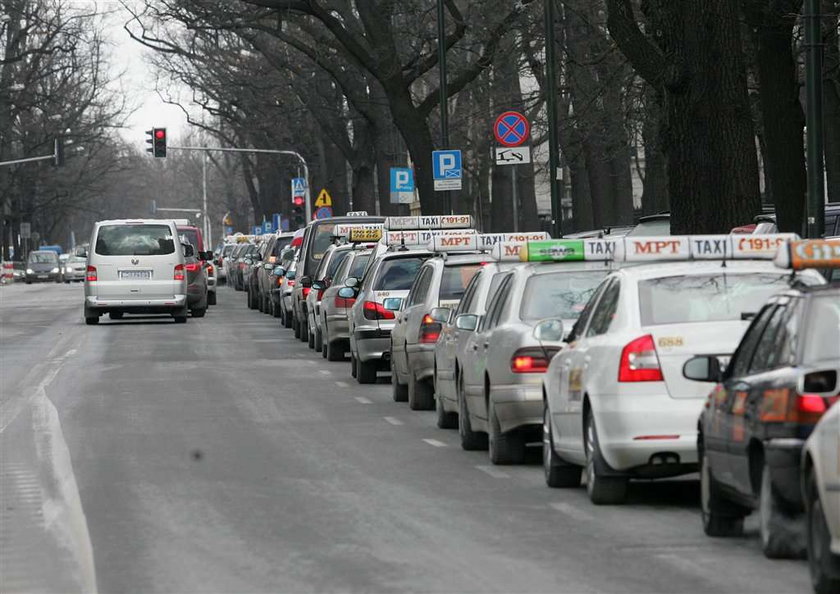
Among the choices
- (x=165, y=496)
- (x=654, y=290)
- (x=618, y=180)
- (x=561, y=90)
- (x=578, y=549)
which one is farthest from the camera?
(x=618, y=180)

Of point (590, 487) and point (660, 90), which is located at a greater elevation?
point (660, 90)

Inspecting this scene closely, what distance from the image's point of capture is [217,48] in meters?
63.8

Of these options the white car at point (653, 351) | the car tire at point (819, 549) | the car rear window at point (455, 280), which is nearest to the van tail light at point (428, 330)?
the car rear window at point (455, 280)

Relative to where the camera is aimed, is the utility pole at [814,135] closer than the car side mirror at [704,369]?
No

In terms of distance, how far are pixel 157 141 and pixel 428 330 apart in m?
51.2

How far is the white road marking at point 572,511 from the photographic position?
37.7 feet

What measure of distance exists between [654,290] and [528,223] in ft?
161

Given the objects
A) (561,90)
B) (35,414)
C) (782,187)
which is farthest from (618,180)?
(35,414)

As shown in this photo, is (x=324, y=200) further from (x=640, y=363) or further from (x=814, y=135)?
(x=640, y=363)

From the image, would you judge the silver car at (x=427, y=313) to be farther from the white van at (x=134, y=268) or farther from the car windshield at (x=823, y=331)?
the white van at (x=134, y=268)

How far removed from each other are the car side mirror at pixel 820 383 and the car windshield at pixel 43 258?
321 ft

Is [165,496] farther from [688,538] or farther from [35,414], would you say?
[35,414]

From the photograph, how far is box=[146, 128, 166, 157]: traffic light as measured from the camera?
2731 inches

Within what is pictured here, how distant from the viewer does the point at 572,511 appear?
11.8 meters
